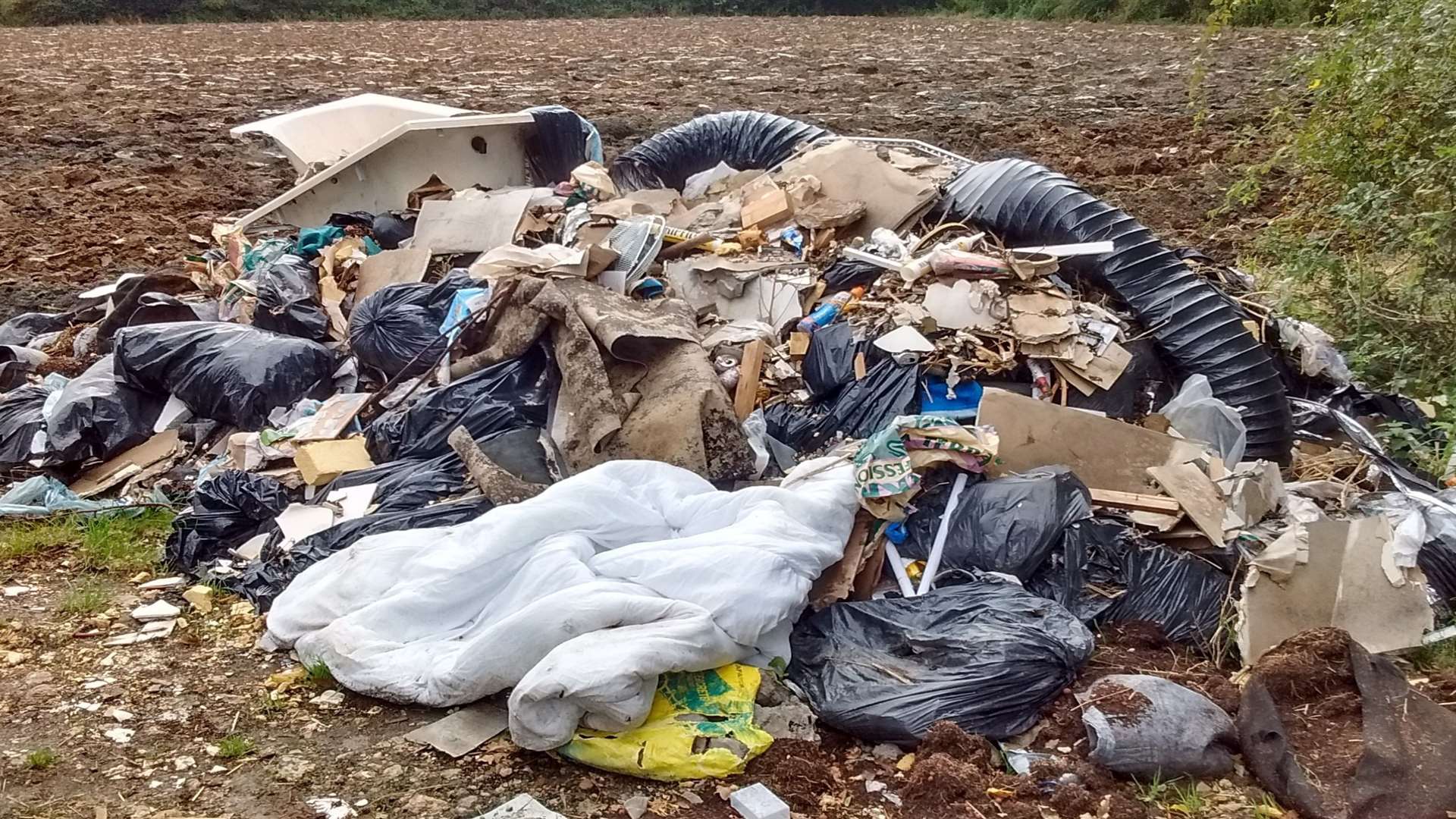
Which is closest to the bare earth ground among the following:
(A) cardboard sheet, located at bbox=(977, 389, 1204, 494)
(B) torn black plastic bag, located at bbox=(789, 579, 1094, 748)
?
(B) torn black plastic bag, located at bbox=(789, 579, 1094, 748)

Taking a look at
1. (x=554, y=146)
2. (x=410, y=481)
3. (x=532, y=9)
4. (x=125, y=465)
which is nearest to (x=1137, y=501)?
(x=410, y=481)

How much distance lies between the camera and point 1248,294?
4.85 metres

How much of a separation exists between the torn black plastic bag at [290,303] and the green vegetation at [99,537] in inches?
47.1

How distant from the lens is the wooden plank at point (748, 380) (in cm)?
406

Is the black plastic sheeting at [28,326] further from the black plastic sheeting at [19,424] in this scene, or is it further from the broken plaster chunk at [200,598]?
the broken plaster chunk at [200,598]

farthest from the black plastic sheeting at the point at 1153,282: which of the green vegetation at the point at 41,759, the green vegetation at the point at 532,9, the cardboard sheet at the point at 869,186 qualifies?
the green vegetation at the point at 532,9

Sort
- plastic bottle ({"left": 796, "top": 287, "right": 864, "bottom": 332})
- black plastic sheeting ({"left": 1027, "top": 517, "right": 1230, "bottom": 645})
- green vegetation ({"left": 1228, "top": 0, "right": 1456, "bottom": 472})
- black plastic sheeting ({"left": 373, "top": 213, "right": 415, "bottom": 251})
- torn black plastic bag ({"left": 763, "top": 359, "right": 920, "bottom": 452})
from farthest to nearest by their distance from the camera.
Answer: black plastic sheeting ({"left": 373, "top": 213, "right": 415, "bottom": 251}) → green vegetation ({"left": 1228, "top": 0, "right": 1456, "bottom": 472}) → plastic bottle ({"left": 796, "top": 287, "right": 864, "bottom": 332}) → torn black plastic bag ({"left": 763, "top": 359, "right": 920, "bottom": 452}) → black plastic sheeting ({"left": 1027, "top": 517, "right": 1230, "bottom": 645})

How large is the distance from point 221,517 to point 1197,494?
3345mm

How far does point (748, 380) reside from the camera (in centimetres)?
409

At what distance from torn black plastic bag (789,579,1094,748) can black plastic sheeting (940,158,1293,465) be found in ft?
5.12

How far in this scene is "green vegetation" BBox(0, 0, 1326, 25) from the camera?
28000 mm

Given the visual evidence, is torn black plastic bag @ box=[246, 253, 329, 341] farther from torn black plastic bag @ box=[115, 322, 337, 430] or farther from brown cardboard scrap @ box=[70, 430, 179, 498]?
brown cardboard scrap @ box=[70, 430, 179, 498]

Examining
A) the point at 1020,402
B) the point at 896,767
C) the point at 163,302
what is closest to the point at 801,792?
the point at 896,767

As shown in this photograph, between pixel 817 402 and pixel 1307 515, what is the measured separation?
5.55 ft
